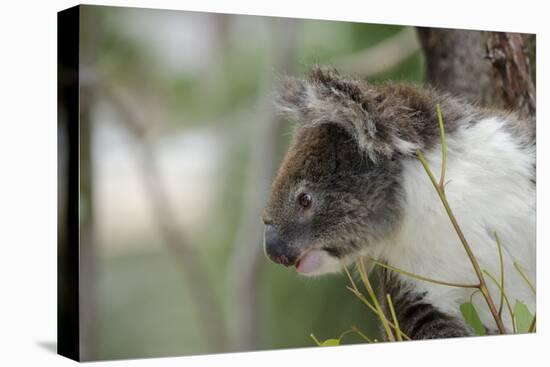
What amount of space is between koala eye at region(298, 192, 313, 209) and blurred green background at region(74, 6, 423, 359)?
0.52 metres

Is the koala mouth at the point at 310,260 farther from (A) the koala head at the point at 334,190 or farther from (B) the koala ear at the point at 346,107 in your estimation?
(B) the koala ear at the point at 346,107

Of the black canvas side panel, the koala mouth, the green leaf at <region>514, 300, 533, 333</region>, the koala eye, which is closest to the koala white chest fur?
the green leaf at <region>514, 300, 533, 333</region>

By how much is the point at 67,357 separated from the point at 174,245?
997 mm

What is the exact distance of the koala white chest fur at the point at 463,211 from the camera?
2.99 meters

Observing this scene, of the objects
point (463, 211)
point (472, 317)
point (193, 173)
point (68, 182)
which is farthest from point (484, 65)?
point (68, 182)

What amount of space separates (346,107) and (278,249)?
0.61 meters

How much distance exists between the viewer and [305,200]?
307cm

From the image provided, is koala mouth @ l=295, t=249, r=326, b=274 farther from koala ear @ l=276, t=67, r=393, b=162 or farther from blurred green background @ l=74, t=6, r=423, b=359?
blurred green background @ l=74, t=6, r=423, b=359

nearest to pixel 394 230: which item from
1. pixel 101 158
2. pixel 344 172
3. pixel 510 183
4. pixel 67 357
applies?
pixel 344 172

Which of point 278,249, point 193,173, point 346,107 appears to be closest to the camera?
point 346,107

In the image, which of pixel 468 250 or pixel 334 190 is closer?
pixel 468 250

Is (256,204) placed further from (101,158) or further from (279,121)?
(101,158)

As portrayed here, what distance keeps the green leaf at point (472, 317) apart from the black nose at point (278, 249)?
68 centimetres

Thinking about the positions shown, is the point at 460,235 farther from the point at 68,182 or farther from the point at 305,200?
the point at 68,182
